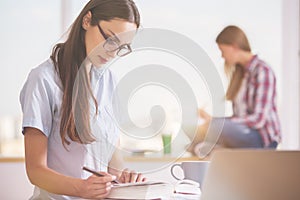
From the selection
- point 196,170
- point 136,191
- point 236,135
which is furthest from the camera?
point 236,135

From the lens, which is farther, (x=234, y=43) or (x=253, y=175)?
(x=234, y=43)

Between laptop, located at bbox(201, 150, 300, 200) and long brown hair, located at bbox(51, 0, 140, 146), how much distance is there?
67cm

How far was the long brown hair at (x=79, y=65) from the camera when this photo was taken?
1813 mm

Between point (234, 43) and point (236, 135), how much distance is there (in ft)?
2.12

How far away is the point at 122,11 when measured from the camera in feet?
6.09

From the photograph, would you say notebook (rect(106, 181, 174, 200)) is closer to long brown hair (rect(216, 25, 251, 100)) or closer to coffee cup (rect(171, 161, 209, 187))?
coffee cup (rect(171, 161, 209, 187))

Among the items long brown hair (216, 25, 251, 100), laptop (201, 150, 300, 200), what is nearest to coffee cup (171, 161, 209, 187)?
laptop (201, 150, 300, 200)

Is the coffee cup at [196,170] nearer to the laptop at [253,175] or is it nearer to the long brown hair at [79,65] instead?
the long brown hair at [79,65]

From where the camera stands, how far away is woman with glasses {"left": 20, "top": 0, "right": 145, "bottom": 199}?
5.79 ft

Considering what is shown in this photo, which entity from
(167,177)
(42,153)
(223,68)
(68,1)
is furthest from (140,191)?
(223,68)

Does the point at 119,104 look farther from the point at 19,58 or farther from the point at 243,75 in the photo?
the point at 243,75

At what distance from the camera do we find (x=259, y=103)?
412 cm

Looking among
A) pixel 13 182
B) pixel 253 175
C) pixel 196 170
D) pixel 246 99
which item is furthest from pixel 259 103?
pixel 253 175

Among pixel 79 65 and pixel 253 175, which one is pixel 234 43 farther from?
pixel 253 175
